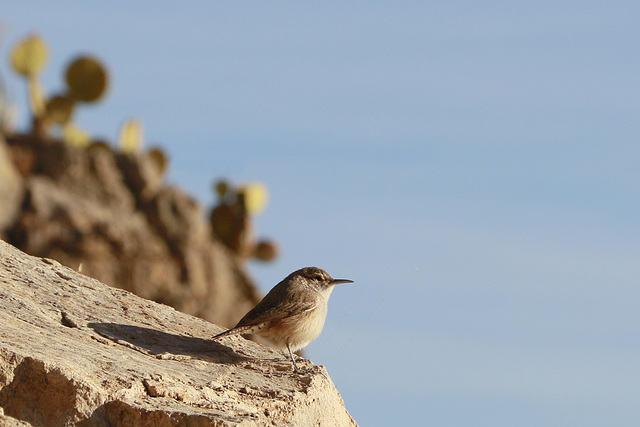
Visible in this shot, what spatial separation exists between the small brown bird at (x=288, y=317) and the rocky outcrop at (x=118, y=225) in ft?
29.9

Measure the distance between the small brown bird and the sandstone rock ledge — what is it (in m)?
0.16

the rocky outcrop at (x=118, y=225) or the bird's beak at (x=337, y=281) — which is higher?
the rocky outcrop at (x=118, y=225)

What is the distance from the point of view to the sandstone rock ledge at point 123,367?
4.49 m

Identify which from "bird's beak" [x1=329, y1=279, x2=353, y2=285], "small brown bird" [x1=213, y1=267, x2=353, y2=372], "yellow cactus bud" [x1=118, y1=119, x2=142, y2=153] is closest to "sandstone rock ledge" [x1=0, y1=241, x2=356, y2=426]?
"small brown bird" [x1=213, y1=267, x2=353, y2=372]

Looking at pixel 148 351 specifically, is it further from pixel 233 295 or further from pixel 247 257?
pixel 247 257

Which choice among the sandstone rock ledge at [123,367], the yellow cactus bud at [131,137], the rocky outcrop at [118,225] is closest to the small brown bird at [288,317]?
the sandstone rock ledge at [123,367]

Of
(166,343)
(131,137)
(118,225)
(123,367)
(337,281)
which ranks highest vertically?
(131,137)

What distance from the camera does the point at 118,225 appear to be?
54.4ft

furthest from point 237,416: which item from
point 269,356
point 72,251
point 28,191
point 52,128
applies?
point 52,128

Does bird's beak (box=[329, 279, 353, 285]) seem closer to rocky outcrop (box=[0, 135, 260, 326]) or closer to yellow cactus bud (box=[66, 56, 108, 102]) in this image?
rocky outcrop (box=[0, 135, 260, 326])

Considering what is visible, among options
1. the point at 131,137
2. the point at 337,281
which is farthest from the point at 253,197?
the point at 337,281

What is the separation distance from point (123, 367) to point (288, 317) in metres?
1.95

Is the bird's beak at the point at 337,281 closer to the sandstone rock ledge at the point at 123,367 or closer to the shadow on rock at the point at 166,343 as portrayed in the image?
the sandstone rock ledge at the point at 123,367

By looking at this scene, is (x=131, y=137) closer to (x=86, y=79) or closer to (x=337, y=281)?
(x=86, y=79)
